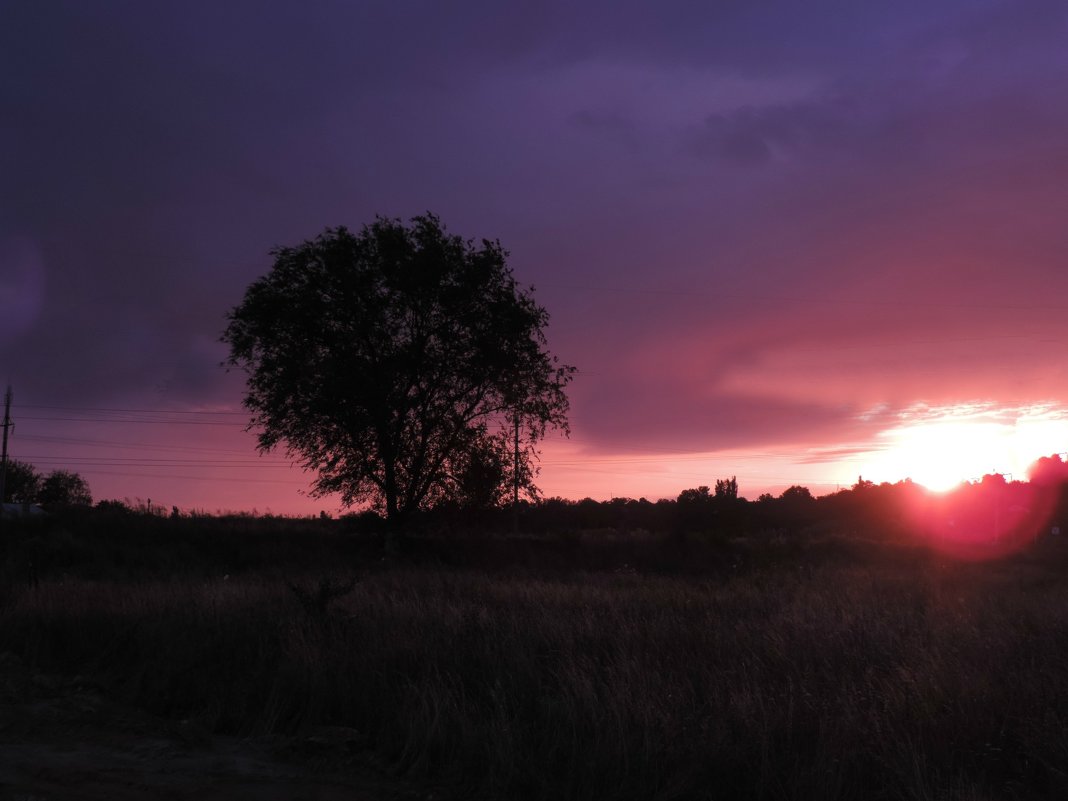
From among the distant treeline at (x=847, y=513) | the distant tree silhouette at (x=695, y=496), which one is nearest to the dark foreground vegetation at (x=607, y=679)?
the distant treeline at (x=847, y=513)

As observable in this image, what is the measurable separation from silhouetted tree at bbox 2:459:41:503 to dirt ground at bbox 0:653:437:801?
88316 mm

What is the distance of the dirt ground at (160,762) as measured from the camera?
580cm

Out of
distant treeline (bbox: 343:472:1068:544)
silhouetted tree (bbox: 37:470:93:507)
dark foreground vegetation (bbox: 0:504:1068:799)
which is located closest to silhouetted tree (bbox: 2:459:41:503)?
silhouetted tree (bbox: 37:470:93:507)

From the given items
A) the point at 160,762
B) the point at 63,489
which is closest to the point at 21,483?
the point at 63,489

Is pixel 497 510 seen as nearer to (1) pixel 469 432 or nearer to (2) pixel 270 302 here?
(1) pixel 469 432

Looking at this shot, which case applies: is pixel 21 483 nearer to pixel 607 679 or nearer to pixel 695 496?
pixel 695 496

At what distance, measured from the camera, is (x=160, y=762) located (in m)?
6.53

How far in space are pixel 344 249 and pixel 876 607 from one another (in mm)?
20709

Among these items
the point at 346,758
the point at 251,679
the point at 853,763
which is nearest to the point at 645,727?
the point at 853,763

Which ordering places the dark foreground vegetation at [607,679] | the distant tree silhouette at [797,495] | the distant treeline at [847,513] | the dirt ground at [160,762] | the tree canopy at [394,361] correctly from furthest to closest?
1. the distant tree silhouette at [797,495]
2. the distant treeline at [847,513]
3. the tree canopy at [394,361]
4. the dirt ground at [160,762]
5. the dark foreground vegetation at [607,679]

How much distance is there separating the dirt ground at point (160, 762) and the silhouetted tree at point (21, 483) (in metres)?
88.3

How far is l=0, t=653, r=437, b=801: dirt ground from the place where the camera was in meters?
5.80

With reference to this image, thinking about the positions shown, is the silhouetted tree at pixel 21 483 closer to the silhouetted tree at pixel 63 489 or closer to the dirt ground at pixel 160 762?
the silhouetted tree at pixel 63 489

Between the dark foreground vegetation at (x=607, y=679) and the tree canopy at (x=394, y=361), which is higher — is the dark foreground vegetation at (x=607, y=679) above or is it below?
below
